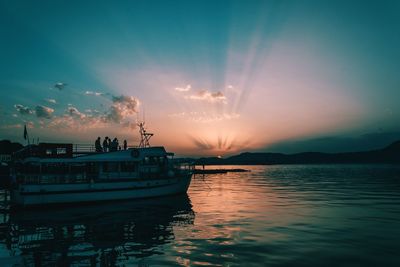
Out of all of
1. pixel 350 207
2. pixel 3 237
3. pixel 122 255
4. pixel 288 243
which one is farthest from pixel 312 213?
pixel 3 237

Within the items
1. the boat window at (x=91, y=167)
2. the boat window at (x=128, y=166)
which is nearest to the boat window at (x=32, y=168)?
the boat window at (x=91, y=167)

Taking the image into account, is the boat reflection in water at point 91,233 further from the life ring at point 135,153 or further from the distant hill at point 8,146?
the distant hill at point 8,146

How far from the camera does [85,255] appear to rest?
14.2 metres

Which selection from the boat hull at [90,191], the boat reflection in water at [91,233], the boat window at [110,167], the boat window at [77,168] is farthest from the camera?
the boat window at [110,167]

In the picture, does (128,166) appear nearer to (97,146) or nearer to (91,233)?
(97,146)

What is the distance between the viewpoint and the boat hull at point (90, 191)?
30031 mm

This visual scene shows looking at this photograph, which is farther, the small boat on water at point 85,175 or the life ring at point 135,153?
the life ring at point 135,153

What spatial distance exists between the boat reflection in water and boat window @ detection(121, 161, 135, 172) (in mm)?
5238

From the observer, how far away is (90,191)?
32.3m

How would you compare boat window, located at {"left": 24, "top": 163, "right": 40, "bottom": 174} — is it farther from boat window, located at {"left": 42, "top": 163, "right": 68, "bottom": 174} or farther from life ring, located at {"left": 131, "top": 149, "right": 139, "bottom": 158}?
life ring, located at {"left": 131, "top": 149, "right": 139, "bottom": 158}

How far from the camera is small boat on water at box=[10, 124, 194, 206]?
30.8 metres

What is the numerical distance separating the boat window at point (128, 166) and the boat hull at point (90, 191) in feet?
5.47

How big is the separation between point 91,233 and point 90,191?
46.9ft

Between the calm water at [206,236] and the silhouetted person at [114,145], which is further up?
the silhouetted person at [114,145]
